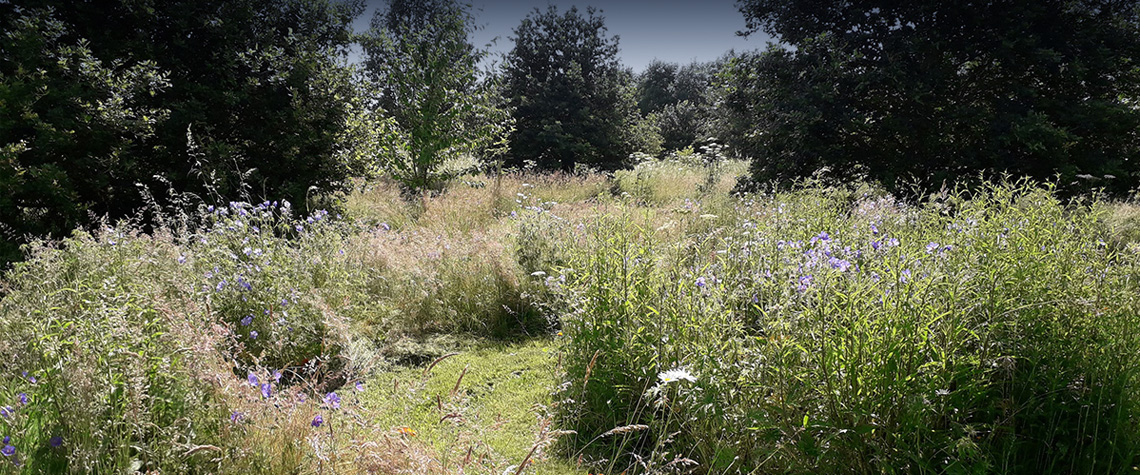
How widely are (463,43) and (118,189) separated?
5577 mm

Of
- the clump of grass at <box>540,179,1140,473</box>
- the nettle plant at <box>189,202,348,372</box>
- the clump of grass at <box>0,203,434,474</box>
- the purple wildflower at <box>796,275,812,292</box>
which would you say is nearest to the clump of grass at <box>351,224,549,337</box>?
the nettle plant at <box>189,202,348,372</box>

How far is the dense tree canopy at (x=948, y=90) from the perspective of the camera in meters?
8.07

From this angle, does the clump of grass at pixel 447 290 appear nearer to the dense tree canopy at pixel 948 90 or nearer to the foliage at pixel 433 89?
the foliage at pixel 433 89

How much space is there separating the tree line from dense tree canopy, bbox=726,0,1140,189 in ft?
0.11

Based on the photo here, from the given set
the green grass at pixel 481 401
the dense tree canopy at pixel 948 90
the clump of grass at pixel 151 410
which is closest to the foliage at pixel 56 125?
the clump of grass at pixel 151 410

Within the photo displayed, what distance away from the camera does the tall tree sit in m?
16.9

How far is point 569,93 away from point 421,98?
8.56 m

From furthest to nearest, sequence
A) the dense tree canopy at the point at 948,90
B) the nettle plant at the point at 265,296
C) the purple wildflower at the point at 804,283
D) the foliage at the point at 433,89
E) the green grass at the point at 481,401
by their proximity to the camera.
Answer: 1. the foliage at the point at 433,89
2. the dense tree canopy at the point at 948,90
3. the nettle plant at the point at 265,296
4. the green grass at the point at 481,401
5. the purple wildflower at the point at 804,283

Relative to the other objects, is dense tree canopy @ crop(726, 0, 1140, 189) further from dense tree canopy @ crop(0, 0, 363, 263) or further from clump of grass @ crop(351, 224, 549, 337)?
dense tree canopy @ crop(0, 0, 363, 263)

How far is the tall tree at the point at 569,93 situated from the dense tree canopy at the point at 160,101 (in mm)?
8900

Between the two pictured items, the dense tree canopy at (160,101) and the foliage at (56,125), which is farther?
the dense tree canopy at (160,101)

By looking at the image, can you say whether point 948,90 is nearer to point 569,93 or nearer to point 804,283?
point 804,283

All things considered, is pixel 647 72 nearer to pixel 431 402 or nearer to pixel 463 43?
pixel 463 43

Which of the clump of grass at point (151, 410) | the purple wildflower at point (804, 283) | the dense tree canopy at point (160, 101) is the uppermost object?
the dense tree canopy at point (160, 101)
